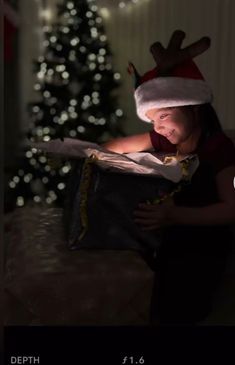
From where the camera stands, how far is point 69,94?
3211mm

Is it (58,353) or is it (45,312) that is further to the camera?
(45,312)

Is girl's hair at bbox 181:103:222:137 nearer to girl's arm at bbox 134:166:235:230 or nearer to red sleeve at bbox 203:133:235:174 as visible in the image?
red sleeve at bbox 203:133:235:174

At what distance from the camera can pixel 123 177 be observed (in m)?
1.13

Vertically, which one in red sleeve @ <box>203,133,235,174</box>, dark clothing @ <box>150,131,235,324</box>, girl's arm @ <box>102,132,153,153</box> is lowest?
dark clothing @ <box>150,131,235,324</box>

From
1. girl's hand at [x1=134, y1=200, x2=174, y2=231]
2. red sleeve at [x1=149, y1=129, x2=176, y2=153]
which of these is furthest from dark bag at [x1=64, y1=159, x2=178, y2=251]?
red sleeve at [x1=149, y1=129, x2=176, y2=153]

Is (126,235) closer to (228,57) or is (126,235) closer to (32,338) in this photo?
(32,338)

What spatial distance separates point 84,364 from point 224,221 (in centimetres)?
49

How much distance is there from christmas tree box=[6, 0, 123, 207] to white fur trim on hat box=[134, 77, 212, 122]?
73.7 inches

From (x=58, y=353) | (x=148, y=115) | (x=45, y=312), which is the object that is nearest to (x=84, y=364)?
(x=58, y=353)

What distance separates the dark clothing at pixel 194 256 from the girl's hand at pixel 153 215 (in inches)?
2.8

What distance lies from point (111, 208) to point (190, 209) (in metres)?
0.19

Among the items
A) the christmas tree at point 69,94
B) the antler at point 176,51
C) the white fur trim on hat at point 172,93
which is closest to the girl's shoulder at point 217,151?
the white fur trim on hat at point 172,93

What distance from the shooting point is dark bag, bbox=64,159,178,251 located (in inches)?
44.6

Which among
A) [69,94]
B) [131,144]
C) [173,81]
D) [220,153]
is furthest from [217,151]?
[69,94]
